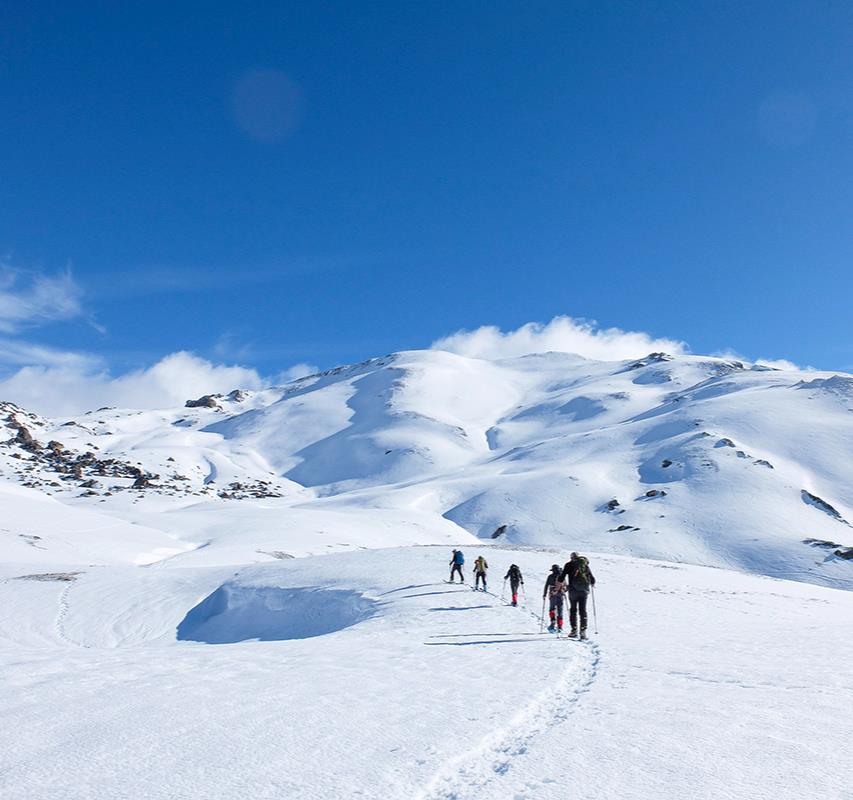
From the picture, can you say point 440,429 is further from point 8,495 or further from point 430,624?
point 430,624

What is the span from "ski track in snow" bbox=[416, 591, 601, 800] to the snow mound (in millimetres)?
13956

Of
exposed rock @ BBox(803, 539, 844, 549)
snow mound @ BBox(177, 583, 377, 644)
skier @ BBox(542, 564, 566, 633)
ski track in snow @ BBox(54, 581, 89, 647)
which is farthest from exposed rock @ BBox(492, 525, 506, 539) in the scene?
skier @ BBox(542, 564, 566, 633)

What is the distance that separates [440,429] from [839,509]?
11569cm

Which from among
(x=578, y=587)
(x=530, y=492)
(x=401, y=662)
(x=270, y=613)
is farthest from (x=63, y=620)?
(x=530, y=492)

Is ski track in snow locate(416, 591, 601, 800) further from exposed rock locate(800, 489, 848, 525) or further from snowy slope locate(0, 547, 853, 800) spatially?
exposed rock locate(800, 489, 848, 525)

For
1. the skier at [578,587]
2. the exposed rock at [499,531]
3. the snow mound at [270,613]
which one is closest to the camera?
the skier at [578,587]

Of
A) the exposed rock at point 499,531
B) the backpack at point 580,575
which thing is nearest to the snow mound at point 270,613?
the backpack at point 580,575

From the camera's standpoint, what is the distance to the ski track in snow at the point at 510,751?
6.04m

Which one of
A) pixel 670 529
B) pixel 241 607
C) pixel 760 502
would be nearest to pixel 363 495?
pixel 670 529

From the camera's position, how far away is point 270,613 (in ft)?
90.6

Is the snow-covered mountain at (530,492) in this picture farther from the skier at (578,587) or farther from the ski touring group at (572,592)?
the skier at (578,587)

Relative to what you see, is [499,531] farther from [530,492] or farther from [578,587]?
[578,587]

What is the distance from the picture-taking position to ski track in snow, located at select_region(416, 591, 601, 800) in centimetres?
604

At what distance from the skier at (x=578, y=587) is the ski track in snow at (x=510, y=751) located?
548 cm
